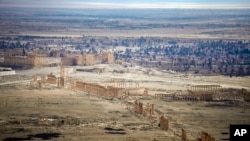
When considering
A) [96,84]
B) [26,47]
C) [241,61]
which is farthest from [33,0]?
[96,84]

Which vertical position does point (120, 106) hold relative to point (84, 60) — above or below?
below

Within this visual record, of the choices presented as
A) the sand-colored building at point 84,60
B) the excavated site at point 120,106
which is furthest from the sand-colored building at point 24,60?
the excavated site at point 120,106

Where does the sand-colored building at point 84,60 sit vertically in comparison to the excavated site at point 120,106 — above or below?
above

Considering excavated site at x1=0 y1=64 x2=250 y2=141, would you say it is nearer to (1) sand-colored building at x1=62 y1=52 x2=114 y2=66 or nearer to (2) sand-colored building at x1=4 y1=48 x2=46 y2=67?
(2) sand-colored building at x1=4 y1=48 x2=46 y2=67

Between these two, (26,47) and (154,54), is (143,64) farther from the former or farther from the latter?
(26,47)

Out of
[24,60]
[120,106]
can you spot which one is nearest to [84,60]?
[24,60]

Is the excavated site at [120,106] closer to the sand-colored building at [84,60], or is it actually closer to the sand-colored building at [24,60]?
the sand-colored building at [24,60]

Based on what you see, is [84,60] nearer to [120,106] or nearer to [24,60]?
[24,60]

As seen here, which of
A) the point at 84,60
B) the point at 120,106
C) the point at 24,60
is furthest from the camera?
the point at 84,60
